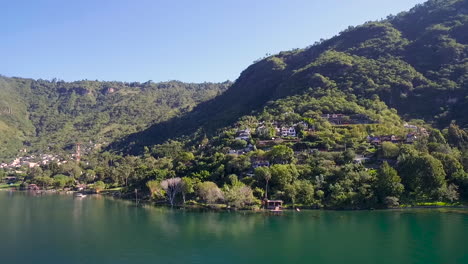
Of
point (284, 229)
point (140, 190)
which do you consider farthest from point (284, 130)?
point (284, 229)

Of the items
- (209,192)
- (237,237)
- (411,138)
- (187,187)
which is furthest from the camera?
(411,138)

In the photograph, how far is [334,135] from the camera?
7838 cm

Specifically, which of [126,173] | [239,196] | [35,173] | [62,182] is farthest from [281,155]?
[35,173]

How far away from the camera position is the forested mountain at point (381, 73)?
337ft

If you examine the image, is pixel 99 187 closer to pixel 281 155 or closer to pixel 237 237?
pixel 281 155

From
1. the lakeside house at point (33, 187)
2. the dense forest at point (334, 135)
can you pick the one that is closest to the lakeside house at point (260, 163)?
the dense forest at point (334, 135)

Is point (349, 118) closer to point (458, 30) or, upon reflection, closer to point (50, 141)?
point (458, 30)

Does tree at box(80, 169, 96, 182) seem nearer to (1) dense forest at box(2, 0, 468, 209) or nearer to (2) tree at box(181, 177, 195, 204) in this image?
(1) dense forest at box(2, 0, 468, 209)

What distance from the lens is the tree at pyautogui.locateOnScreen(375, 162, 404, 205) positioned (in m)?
57.0

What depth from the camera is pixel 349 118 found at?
9138 centimetres

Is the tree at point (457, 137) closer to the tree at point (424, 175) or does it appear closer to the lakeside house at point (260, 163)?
the tree at point (424, 175)

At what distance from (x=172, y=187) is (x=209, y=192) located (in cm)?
964

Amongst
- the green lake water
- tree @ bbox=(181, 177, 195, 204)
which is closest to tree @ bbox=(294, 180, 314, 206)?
the green lake water

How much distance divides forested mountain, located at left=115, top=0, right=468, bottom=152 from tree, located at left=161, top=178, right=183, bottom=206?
160 feet
